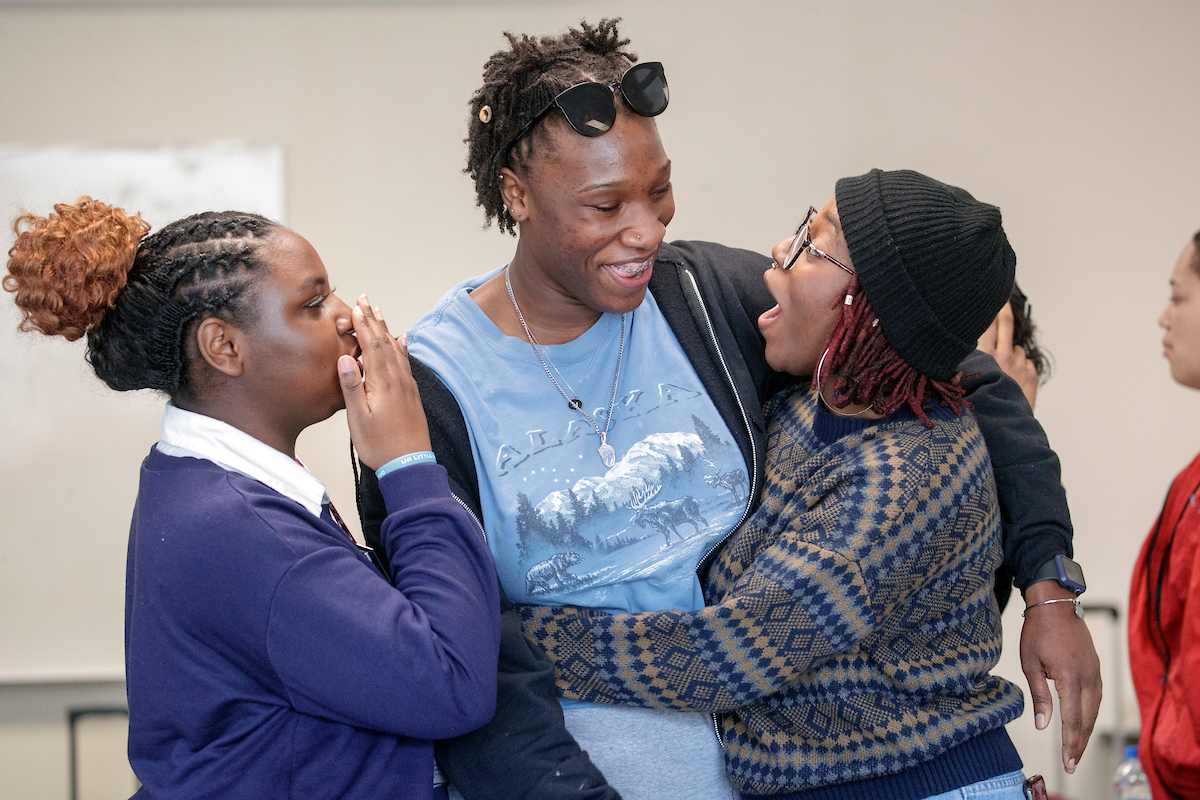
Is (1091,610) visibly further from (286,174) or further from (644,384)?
(286,174)

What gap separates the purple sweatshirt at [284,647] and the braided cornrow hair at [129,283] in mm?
170

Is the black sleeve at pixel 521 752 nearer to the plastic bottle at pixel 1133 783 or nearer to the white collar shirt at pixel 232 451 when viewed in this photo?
the white collar shirt at pixel 232 451

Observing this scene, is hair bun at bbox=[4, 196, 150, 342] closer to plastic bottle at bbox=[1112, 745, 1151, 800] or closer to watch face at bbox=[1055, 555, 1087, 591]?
watch face at bbox=[1055, 555, 1087, 591]

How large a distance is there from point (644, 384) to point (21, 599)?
8.98 feet

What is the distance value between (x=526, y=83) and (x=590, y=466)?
602 mm

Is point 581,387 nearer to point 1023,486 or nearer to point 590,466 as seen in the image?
point 590,466

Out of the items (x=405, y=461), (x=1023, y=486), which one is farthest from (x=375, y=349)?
(x=1023, y=486)

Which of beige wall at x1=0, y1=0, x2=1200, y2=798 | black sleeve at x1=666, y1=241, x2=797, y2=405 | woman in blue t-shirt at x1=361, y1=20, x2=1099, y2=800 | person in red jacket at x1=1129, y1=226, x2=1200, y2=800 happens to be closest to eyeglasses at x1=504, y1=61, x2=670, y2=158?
woman in blue t-shirt at x1=361, y1=20, x2=1099, y2=800

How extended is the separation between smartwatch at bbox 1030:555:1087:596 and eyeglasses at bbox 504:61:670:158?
94 centimetres

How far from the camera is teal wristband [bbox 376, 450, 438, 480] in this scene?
124 cm

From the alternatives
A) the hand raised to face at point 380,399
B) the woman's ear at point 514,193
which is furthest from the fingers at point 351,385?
the woman's ear at point 514,193

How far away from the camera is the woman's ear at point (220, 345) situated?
1246mm

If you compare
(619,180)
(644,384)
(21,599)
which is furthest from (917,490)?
(21,599)

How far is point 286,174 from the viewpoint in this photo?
10.7 ft
